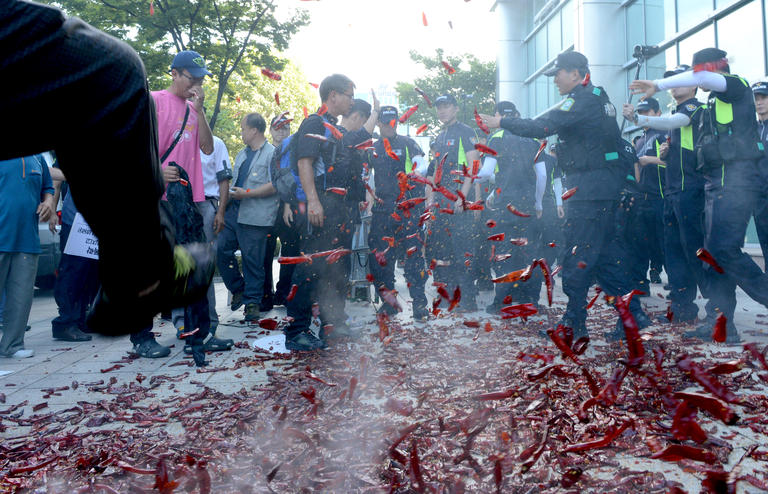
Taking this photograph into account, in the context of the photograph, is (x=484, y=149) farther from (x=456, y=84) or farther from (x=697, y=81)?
(x=456, y=84)

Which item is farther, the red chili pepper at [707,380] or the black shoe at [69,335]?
the black shoe at [69,335]

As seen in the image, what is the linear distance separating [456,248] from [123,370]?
444 centimetres

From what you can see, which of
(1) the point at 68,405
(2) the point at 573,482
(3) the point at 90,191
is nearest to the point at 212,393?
(1) the point at 68,405

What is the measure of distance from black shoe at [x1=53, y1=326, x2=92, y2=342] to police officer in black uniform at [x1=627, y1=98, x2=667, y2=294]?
6.94m

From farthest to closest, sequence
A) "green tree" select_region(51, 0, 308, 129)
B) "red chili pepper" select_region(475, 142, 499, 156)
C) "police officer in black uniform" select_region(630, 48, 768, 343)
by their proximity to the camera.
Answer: "green tree" select_region(51, 0, 308, 129)
"red chili pepper" select_region(475, 142, 499, 156)
"police officer in black uniform" select_region(630, 48, 768, 343)

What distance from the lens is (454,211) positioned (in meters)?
7.64

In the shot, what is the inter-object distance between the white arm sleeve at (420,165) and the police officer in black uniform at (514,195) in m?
0.87

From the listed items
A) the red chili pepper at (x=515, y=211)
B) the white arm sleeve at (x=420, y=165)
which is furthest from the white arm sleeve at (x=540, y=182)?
the white arm sleeve at (x=420, y=165)

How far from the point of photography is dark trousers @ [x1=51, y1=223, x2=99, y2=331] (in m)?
6.39

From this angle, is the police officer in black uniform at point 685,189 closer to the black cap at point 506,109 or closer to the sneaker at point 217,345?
the black cap at point 506,109

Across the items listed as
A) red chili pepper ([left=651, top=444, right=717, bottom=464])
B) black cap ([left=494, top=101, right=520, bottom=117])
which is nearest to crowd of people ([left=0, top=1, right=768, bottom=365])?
black cap ([left=494, top=101, right=520, bottom=117])

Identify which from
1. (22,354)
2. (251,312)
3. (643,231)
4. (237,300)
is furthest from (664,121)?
(22,354)

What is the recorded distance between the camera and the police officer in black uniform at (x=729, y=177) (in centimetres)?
512

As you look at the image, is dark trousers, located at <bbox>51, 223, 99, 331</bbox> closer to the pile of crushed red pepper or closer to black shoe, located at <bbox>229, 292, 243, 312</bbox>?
black shoe, located at <bbox>229, 292, 243, 312</bbox>
